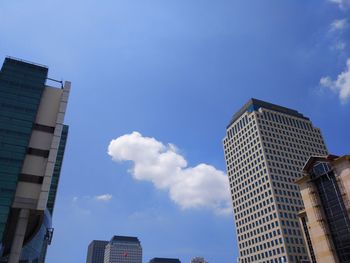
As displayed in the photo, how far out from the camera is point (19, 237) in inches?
1994

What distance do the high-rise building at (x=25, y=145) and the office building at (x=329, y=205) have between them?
50.8 metres

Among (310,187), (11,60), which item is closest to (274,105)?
(310,187)

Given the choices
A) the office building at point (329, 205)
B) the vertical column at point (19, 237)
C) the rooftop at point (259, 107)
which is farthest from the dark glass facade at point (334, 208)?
the rooftop at point (259, 107)

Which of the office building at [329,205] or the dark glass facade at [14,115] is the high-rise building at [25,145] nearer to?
the dark glass facade at [14,115]

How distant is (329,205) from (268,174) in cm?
5556

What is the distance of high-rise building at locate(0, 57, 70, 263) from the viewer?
2068 inches

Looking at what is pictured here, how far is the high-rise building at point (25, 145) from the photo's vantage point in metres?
52.5

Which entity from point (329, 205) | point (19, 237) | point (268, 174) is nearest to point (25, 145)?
point (19, 237)

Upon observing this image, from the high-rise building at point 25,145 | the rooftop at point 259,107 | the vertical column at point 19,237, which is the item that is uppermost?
the rooftop at point 259,107

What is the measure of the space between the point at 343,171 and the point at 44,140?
56.0m

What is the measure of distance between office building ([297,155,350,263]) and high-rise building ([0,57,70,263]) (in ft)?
167

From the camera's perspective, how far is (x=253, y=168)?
130 m

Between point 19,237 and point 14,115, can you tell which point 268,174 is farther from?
point 19,237

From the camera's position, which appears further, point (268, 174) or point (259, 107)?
point (259, 107)
